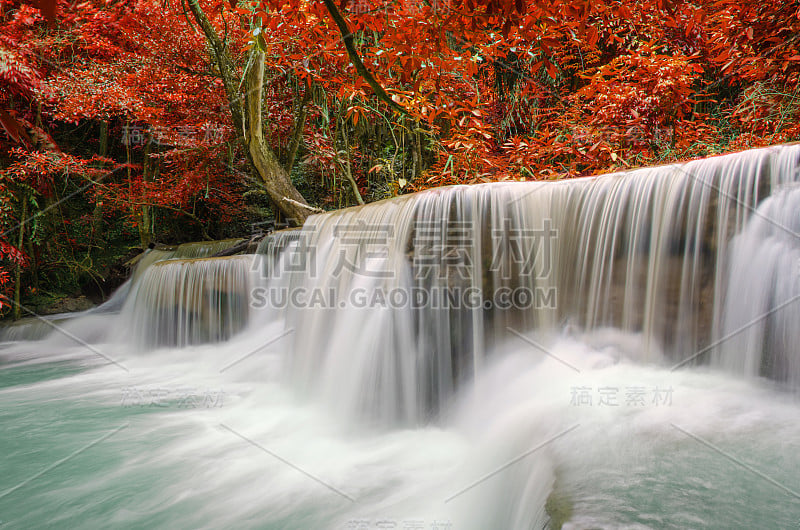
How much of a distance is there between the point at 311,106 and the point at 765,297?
9.36m

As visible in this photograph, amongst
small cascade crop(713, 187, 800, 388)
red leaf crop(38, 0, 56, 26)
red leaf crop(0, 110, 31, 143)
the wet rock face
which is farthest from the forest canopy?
red leaf crop(0, 110, 31, 143)

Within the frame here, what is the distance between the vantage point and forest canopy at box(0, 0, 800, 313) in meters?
4.75

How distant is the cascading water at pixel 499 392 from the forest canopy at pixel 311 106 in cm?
131

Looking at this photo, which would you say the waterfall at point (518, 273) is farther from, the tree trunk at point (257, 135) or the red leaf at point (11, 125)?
the tree trunk at point (257, 135)

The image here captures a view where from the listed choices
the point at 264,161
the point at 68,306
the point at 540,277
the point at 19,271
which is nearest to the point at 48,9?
the point at 540,277

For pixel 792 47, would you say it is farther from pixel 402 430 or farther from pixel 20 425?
pixel 20 425

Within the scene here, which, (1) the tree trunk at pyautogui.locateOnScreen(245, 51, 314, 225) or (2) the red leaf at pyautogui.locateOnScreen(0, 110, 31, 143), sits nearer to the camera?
(2) the red leaf at pyautogui.locateOnScreen(0, 110, 31, 143)

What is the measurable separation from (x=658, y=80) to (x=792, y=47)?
1.40 m

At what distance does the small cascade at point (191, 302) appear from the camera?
20.5 ft

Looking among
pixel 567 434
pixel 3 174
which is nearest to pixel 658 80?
pixel 567 434

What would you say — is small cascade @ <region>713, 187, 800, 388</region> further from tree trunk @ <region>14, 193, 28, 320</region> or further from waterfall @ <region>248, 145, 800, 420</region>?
tree trunk @ <region>14, 193, 28, 320</region>

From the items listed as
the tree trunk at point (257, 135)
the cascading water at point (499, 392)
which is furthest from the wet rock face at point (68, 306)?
the tree trunk at point (257, 135)

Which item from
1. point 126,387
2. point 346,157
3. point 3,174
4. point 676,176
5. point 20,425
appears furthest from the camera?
point 346,157

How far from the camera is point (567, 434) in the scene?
2.20m
